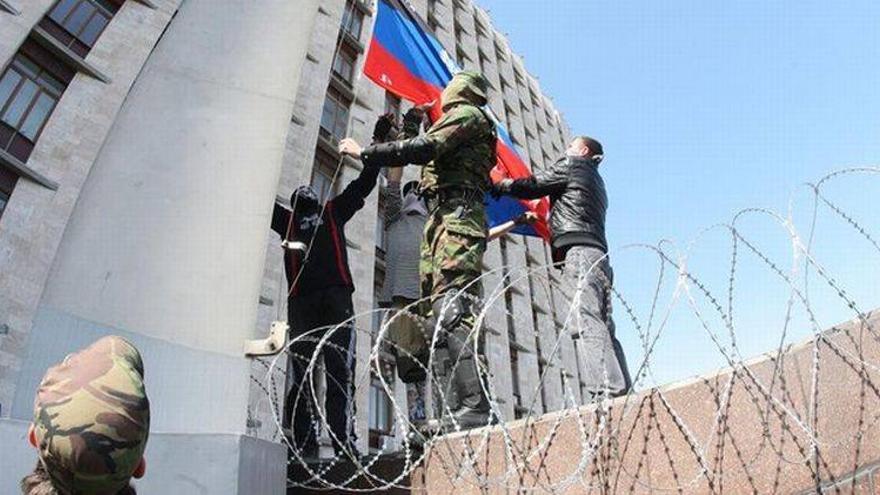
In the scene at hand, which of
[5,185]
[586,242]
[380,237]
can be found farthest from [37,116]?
[586,242]

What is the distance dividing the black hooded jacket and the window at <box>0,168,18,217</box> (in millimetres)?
9552

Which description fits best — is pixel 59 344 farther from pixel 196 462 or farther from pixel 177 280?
pixel 196 462

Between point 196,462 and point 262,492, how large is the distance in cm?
30

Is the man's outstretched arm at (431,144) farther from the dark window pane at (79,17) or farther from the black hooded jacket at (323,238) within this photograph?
the dark window pane at (79,17)

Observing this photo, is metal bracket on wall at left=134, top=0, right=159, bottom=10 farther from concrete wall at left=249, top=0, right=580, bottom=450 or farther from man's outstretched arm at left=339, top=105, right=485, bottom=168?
man's outstretched arm at left=339, top=105, right=485, bottom=168

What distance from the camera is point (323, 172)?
16.8 m

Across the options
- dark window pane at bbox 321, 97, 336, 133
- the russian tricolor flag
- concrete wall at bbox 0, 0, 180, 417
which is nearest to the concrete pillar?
the russian tricolor flag

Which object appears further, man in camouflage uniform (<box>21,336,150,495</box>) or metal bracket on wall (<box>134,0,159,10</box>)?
metal bracket on wall (<box>134,0,159,10</box>)

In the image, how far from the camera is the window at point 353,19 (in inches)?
786

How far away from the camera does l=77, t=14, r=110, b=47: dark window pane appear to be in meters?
14.7

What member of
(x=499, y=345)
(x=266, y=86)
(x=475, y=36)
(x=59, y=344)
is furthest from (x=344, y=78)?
(x=59, y=344)

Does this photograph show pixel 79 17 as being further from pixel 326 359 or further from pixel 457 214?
pixel 457 214

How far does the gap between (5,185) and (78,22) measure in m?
4.44

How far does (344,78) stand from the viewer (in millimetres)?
19047
